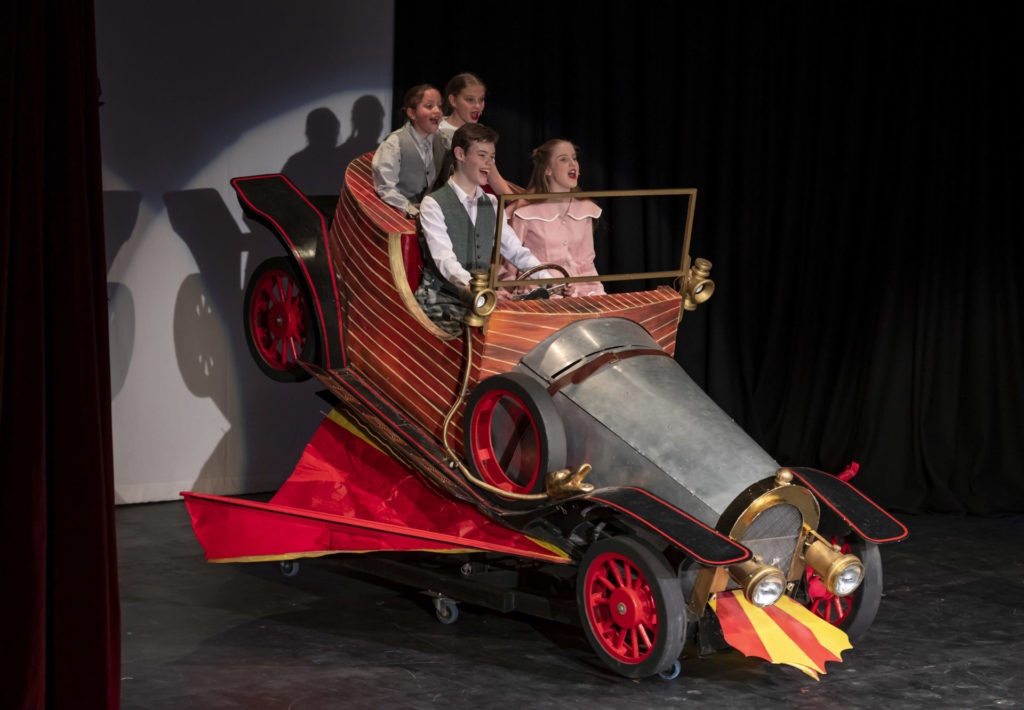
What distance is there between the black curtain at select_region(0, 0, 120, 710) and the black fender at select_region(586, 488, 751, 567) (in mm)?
1508

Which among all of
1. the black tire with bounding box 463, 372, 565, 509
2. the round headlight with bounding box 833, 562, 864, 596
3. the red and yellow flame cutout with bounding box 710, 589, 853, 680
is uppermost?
the black tire with bounding box 463, 372, 565, 509

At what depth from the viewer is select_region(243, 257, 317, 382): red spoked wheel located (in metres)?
4.86

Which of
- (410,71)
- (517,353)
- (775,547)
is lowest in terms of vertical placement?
(775,547)

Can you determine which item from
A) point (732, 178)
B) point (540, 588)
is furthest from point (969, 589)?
point (732, 178)

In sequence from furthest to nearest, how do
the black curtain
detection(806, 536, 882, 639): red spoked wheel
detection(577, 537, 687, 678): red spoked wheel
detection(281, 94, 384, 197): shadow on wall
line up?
detection(281, 94, 384, 197): shadow on wall < detection(806, 536, 882, 639): red spoked wheel < detection(577, 537, 687, 678): red spoked wheel < the black curtain

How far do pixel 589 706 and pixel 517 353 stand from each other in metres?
1.16

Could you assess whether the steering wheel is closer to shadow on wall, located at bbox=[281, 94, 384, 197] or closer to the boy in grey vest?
the boy in grey vest

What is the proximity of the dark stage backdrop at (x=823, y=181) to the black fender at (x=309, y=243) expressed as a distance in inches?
63.8

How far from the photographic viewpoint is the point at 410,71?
20.7 feet

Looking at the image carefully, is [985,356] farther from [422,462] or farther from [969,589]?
[422,462]

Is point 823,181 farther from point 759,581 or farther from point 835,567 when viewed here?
point 759,581

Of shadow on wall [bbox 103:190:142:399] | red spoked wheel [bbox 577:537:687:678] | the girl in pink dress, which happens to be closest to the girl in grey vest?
the girl in pink dress

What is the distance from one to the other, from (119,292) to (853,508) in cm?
364

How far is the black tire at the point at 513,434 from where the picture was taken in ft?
12.4
